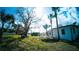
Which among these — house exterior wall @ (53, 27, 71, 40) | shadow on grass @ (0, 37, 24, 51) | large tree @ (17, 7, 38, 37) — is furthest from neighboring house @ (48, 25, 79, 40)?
shadow on grass @ (0, 37, 24, 51)

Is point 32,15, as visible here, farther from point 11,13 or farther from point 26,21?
point 11,13

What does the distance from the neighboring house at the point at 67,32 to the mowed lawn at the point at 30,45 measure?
89 millimetres

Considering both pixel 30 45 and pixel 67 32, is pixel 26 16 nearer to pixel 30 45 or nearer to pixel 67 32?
pixel 30 45

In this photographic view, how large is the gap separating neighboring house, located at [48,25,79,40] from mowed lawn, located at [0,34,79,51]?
9 cm

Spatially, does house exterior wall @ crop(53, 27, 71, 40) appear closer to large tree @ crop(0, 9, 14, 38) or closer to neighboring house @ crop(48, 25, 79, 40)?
neighboring house @ crop(48, 25, 79, 40)

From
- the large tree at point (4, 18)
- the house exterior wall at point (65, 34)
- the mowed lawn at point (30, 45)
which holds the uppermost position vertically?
the large tree at point (4, 18)

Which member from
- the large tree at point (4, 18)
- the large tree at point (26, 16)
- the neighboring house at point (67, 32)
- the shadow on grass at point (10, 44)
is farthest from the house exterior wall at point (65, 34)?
the large tree at point (4, 18)

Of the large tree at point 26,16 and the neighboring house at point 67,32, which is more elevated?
the large tree at point 26,16

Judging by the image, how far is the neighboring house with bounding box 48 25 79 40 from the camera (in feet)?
8.77

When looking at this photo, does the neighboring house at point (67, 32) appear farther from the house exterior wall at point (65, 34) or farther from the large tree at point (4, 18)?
the large tree at point (4, 18)

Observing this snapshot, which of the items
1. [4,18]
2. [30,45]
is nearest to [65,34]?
[30,45]

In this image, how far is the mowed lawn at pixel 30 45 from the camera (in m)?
2.64

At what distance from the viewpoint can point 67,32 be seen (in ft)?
8.79
